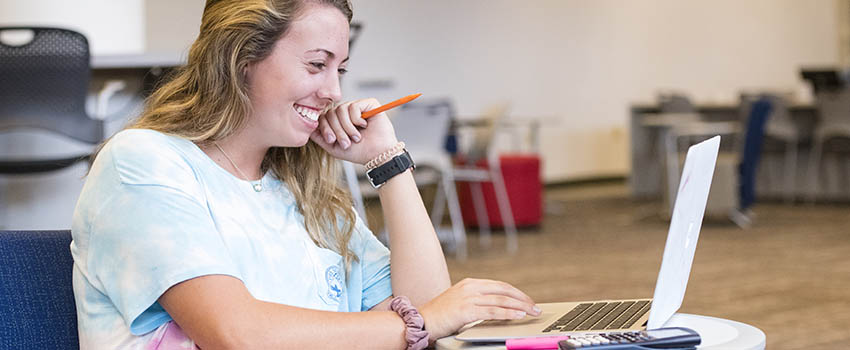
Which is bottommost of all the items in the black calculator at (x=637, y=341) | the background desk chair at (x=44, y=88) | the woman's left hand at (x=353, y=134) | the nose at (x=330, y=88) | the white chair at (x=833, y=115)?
the white chair at (x=833, y=115)

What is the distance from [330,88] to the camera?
1.18 m

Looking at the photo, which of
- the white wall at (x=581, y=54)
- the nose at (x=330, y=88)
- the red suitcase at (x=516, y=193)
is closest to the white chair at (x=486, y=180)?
the red suitcase at (x=516, y=193)

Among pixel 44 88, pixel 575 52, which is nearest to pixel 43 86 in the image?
pixel 44 88

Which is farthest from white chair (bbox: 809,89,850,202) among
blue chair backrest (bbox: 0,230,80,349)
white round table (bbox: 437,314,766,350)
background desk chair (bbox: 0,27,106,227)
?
blue chair backrest (bbox: 0,230,80,349)

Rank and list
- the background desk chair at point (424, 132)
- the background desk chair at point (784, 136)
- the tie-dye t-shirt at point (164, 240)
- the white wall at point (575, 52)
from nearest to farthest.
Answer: the tie-dye t-shirt at point (164, 240) → the background desk chair at point (424, 132) → the background desk chair at point (784, 136) → the white wall at point (575, 52)

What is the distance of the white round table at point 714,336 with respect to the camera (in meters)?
0.92

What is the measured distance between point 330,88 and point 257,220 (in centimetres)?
18

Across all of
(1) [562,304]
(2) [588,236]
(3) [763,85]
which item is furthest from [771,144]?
(1) [562,304]

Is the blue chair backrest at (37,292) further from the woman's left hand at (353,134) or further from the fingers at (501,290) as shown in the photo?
the fingers at (501,290)

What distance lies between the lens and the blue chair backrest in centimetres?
105

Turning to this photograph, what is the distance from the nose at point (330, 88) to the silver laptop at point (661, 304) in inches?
13.3

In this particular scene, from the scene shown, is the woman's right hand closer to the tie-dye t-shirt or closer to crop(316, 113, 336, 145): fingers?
the tie-dye t-shirt

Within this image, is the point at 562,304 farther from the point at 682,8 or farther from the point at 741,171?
the point at 682,8

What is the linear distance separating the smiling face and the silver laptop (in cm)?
34
